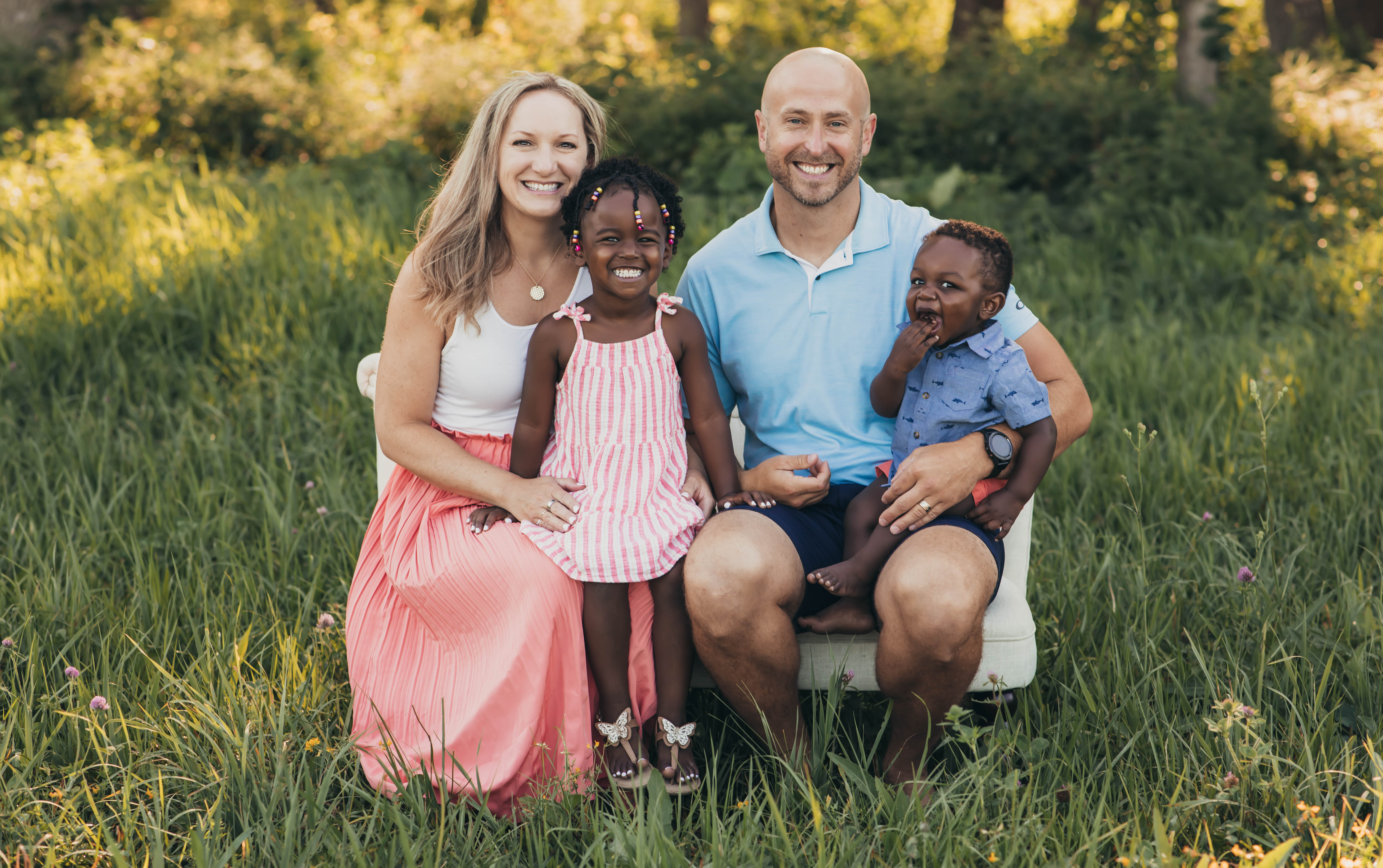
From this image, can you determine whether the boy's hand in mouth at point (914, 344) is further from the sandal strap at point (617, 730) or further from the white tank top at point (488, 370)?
the sandal strap at point (617, 730)

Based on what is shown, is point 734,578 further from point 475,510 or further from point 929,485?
point 475,510

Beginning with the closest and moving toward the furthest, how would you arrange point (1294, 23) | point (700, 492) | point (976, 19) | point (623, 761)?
point (623, 761)
point (700, 492)
point (1294, 23)
point (976, 19)

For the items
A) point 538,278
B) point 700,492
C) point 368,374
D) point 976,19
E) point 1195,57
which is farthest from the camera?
point 976,19

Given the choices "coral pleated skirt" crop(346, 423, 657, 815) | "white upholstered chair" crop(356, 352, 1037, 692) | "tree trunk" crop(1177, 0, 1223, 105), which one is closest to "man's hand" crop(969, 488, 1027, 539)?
"white upholstered chair" crop(356, 352, 1037, 692)

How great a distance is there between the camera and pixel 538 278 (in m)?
2.93

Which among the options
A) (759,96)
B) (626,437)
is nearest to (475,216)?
(626,437)

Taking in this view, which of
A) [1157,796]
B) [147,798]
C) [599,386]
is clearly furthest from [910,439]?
[147,798]

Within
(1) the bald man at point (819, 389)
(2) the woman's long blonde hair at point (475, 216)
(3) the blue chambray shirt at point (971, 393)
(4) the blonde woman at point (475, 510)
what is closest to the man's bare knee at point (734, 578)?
(1) the bald man at point (819, 389)

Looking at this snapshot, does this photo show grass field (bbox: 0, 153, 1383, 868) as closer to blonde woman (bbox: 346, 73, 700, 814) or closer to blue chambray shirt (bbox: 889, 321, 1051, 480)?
blonde woman (bbox: 346, 73, 700, 814)

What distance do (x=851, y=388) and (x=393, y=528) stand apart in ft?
4.26

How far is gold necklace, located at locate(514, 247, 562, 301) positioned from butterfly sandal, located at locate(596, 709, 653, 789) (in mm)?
1112

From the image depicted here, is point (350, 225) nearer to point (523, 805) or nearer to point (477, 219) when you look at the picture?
point (477, 219)

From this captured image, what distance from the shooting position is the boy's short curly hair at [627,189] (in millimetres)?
2650

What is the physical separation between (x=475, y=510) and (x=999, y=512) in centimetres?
134
